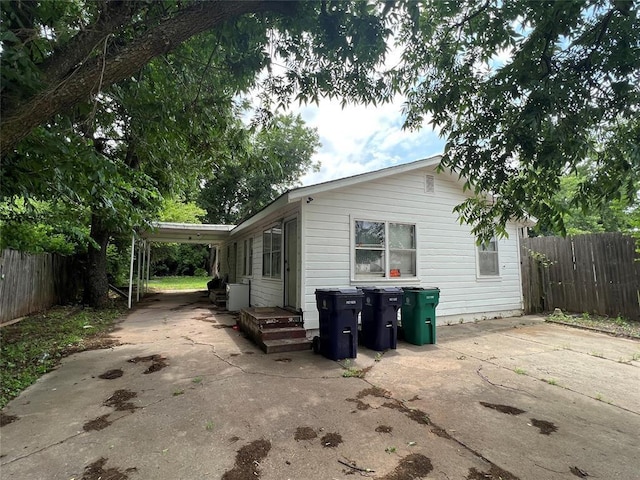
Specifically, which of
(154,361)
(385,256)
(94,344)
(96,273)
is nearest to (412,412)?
(154,361)

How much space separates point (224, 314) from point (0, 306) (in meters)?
4.71

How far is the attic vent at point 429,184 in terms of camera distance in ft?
25.7

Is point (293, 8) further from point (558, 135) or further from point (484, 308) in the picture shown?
point (484, 308)

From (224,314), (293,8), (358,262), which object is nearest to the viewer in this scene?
(293,8)

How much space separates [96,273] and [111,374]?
266 inches

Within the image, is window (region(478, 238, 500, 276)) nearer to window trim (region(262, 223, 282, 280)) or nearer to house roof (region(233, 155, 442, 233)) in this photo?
house roof (region(233, 155, 442, 233))

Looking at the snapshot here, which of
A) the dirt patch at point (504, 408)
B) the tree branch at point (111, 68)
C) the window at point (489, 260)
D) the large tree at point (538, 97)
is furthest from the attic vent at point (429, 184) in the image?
the tree branch at point (111, 68)

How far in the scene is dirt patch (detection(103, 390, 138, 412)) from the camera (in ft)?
11.1

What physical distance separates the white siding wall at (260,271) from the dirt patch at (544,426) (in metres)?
4.99

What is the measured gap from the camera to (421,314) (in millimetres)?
5969

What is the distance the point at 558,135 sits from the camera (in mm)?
2781

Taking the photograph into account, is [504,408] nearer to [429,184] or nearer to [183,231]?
[429,184]

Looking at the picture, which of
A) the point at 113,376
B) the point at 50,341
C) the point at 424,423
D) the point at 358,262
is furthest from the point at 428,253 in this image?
the point at 50,341

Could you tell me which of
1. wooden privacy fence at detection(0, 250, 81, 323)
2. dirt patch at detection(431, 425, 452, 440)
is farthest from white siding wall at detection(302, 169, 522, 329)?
wooden privacy fence at detection(0, 250, 81, 323)
